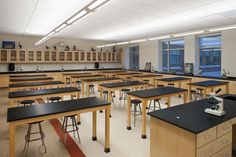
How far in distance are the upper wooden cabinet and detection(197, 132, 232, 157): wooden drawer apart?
9.79 meters

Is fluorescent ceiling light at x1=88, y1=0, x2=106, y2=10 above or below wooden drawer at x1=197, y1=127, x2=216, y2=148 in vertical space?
above

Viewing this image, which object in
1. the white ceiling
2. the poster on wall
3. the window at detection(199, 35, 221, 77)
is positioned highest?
the white ceiling

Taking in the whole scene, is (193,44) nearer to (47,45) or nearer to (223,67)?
(223,67)

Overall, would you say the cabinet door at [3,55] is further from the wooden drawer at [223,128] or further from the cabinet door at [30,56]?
the wooden drawer at [223,128]

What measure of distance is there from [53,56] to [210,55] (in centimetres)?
835

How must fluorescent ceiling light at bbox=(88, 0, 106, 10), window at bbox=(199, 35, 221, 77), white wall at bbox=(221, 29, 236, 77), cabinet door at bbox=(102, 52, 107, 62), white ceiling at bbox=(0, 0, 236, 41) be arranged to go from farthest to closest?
cabinet door at bbox=(102, 52, 107, 62) < window at bbox=(199, 35, 221, 77) < white wall at bbox=(221, 29, 236, 77) < white ceiling at bbox=(0, 0, 236, 41) < fluorescent ceiling light at bbox=(88, 0, 106, 10)

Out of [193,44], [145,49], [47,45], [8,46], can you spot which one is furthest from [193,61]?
[8,46]

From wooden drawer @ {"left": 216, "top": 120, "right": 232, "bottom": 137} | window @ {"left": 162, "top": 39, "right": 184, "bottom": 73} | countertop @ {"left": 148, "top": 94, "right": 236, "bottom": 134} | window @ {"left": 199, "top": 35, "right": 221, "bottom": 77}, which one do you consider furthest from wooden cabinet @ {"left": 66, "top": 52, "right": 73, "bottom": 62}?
wooden drawer @ {"left": 216, "top": 120, "right": 232, "bottom": 137}

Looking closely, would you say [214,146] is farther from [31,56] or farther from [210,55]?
[31,56]

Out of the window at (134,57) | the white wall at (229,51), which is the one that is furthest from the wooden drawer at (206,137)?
the window at (134,57)

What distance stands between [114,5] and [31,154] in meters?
3.45

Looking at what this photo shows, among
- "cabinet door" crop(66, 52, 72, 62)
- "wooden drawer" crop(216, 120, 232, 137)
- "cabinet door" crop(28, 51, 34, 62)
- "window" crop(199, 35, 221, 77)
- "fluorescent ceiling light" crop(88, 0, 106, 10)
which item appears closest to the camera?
"wooden drawer" crop(216, 120, 232, 137)

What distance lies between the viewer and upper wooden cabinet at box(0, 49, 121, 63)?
912 centimetres

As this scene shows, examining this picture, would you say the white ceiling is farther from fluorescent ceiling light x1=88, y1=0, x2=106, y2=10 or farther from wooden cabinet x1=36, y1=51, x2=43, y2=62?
wooden cabinet x1=36, y1=51, x2=43, y2=62
